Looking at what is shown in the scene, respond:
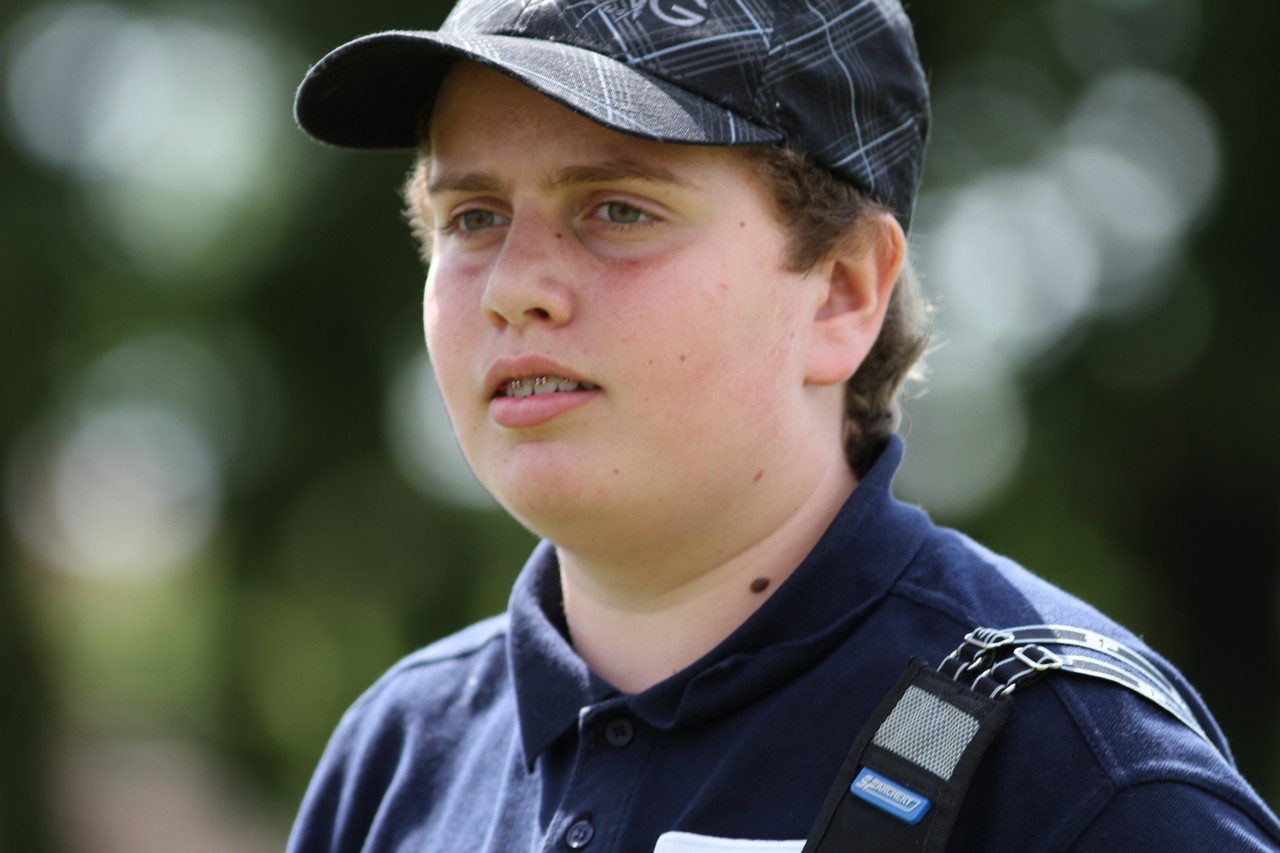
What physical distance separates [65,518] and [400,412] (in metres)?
3.31

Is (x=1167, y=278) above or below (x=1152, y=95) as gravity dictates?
below

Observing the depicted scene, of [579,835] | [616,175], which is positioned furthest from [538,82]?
[579,835]

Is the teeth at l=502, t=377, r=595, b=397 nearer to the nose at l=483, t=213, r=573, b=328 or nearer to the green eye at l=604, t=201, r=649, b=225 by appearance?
the nose at l=483, t=213, r=573, b=328

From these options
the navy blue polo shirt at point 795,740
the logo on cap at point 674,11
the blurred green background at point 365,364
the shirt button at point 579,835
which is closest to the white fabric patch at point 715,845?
the navy blue polo shirt at point 795,740

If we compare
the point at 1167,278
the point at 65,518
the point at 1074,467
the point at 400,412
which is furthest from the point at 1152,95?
the point at 65,518

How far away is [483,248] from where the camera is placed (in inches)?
87.2

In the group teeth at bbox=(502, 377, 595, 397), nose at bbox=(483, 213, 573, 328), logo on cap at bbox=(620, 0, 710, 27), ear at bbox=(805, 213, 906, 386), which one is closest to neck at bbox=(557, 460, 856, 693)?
ear at bbox=(805, 213, 906, 386)

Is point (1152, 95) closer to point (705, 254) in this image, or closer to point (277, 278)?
point (277, 278)

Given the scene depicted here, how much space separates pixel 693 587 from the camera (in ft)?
7.35

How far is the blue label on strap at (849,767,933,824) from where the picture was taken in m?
1.79

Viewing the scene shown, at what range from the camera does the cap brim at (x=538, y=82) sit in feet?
6.56

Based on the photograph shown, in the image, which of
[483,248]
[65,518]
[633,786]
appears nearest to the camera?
[633,786]

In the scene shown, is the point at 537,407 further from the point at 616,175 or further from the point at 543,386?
the point at 616,175

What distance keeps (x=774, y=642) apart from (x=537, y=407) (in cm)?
46
